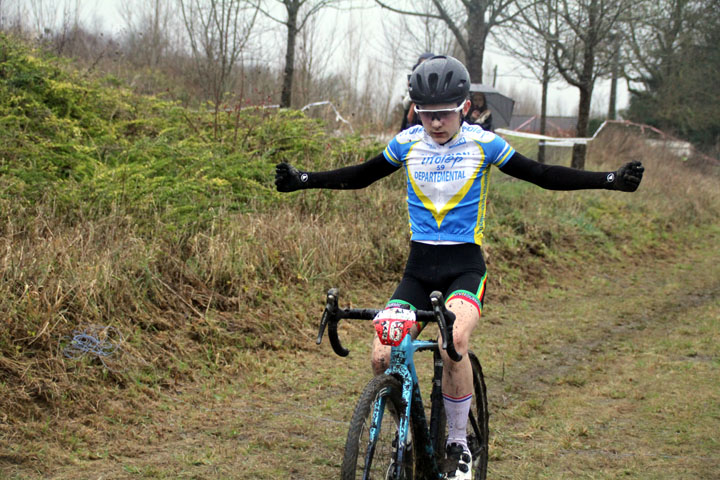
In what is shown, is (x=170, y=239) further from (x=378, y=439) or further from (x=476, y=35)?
(x=476, y=35)

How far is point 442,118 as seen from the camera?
12.4ft

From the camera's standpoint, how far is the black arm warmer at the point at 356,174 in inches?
159

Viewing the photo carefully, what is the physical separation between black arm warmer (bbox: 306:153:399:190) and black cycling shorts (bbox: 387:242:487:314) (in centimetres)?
49

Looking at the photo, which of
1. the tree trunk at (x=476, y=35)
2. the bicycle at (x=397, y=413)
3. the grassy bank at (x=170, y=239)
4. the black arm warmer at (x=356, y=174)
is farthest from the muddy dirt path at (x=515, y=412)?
the tree trunk at (x=476, y=35)

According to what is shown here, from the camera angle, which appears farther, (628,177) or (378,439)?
(628,177)

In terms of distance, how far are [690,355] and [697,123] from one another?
915 inches

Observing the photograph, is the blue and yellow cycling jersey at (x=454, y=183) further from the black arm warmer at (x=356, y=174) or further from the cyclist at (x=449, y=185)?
the black arm warmer at (x=356, y=174)

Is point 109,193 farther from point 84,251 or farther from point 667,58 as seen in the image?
point 667,58

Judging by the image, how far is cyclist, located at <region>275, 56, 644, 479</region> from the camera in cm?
364

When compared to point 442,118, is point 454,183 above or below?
below

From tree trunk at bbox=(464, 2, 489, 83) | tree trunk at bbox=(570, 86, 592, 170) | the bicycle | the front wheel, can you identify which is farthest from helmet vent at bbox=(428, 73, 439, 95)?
tree trunk at bbox=(570, 86, 592, 170)

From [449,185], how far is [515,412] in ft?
8.28

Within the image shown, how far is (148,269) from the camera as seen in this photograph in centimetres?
651

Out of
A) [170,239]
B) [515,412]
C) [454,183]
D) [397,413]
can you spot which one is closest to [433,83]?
[454,183]
